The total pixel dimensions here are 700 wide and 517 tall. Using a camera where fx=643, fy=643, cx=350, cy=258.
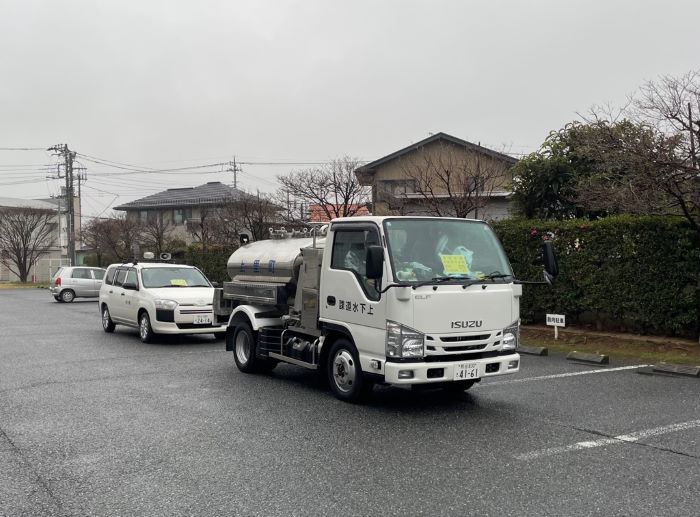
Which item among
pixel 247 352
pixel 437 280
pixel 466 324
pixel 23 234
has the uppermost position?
pixel 23 234

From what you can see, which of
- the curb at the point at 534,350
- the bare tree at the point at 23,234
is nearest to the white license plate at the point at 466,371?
the curb at the point at 534,350

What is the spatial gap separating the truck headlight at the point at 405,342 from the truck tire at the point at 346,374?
0.70 metres

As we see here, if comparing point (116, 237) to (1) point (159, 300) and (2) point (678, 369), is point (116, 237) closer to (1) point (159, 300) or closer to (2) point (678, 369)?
(1) point (159, 300)

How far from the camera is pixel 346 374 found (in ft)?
24.2

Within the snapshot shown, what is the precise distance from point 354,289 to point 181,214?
5073 centimetres

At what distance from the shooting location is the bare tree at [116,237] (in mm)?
41094

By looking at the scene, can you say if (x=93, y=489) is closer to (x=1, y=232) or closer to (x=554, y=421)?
(x=554, y=421)

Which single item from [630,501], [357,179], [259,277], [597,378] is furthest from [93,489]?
[357,179]

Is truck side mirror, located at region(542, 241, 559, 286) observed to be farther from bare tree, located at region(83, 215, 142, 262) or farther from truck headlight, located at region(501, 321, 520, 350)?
bare tree, located at region(83, 215, 142, 262)

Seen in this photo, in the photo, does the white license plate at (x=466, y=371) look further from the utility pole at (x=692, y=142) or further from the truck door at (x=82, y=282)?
the truck door at (x=82, y=282)

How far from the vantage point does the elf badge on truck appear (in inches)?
260

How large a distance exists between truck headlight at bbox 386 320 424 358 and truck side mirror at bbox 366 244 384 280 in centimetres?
54

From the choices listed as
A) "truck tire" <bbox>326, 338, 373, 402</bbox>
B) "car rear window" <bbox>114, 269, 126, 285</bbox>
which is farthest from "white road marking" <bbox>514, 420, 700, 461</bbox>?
"car rear window" <bbox>114, 269, 126, 285</bbox>

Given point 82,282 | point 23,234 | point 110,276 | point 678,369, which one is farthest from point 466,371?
point 23,234
